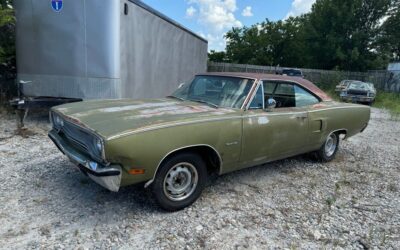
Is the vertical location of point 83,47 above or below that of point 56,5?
below

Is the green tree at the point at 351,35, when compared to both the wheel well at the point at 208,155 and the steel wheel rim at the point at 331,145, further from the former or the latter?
the wheel well at the point at 208,155

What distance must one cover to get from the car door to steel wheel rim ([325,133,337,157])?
909 millimetres

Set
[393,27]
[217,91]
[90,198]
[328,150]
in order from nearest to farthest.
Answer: [90,198], [217,91], [328,150], [393,27]

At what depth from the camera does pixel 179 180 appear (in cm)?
344

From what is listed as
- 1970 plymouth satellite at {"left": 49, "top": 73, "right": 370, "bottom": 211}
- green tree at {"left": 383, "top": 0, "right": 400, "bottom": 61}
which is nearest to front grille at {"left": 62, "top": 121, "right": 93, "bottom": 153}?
1970 plymouth satellite at {"left": 49, "top": 73, "right": 370, "bottom": 211}

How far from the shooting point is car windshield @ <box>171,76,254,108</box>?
4.07m

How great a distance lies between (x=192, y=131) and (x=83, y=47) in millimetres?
3883

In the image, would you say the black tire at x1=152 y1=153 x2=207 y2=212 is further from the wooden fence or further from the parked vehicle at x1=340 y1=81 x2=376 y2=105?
the wooden fence

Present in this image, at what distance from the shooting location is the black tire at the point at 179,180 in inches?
126

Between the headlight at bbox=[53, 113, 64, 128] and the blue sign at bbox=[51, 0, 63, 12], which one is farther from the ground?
the blue sign at bbox=[51, 0, 63, 12]

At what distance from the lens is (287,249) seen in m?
2.89

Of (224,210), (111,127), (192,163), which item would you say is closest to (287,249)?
(224,210)

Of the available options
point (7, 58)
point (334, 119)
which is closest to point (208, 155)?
point (334, 119)

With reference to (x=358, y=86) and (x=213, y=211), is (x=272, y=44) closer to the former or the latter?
(x=358, y=86)
